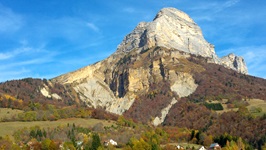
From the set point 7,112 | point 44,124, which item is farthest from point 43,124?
point 7,112

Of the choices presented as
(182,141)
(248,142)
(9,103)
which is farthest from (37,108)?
(248,142)

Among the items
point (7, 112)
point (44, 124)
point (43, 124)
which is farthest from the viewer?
point (7, 112)

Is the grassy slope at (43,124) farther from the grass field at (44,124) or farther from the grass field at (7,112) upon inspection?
the grass field at (7,112)

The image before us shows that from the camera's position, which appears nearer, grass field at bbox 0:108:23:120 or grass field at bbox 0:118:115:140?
grass field at bbox 0:118:115:140

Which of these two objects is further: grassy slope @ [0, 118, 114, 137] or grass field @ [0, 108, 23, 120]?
grass field @ [0, 108, 23, 120]

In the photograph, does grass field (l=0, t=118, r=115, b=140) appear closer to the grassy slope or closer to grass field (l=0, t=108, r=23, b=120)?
the grassy slope

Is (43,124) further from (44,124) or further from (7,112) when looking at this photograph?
(7,112)

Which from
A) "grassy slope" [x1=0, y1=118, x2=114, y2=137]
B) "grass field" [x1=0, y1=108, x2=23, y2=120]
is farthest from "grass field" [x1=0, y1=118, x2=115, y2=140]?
"grass field" [x1=0, y1=108, x2=23, y2=120]

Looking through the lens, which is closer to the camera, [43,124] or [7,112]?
[43,124]

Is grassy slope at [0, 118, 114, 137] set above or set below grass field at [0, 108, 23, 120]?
below

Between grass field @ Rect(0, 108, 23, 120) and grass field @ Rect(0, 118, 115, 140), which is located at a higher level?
grass field @ Rect(0, 108, 23, 120)

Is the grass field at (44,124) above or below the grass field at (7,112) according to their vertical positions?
below

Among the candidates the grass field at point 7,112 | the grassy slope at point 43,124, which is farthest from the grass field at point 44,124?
the grass field at point 7,112

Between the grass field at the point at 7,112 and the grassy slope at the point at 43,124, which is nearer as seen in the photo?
the grassy slope at the point at 43,124
